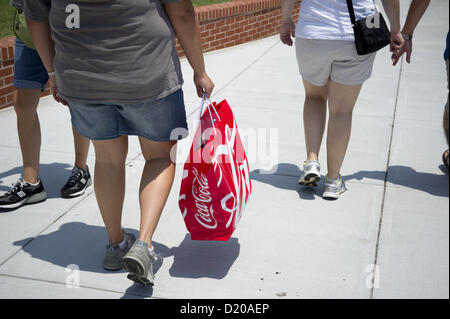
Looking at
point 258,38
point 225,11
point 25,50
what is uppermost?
point 25,50

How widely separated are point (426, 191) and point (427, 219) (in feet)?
1.45

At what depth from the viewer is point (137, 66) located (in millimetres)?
2518

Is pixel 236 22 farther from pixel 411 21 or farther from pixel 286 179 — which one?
pixel 411 21

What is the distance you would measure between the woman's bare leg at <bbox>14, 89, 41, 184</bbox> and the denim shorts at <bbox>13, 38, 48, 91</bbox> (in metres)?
0.04

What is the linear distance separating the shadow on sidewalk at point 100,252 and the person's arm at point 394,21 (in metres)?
1.48

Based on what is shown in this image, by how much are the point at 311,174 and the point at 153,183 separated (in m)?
1.32

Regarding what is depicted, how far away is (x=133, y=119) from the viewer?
267cm

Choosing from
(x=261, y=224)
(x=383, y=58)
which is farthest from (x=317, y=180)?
(x=383, y=58)

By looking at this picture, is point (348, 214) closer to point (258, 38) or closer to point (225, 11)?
point (225, 11)

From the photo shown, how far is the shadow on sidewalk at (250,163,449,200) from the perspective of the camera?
12.9ft

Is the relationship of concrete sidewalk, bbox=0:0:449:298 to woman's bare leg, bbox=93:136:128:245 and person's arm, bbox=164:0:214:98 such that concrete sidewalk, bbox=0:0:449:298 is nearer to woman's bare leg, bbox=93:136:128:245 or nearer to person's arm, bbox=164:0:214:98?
woman's bare leg, bbox=93:136:128:245

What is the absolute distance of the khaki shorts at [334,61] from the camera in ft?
11.3

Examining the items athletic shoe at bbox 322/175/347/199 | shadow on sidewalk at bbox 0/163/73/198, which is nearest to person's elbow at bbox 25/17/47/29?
shadow on sidewalk at bbox 0/163/73/198
